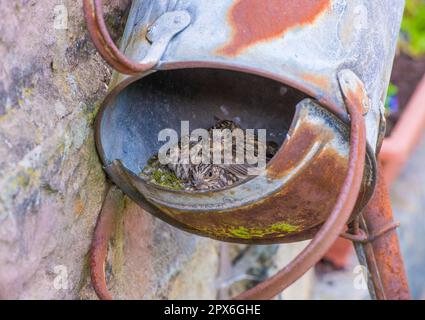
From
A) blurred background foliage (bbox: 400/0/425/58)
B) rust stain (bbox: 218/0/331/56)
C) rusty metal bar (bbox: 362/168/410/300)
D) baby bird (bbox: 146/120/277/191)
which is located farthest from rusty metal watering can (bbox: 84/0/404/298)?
blurred background foliage (bbox: 400/0/425/58)

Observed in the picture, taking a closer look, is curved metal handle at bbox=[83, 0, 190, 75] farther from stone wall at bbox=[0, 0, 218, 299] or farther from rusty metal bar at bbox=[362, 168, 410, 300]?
rusty metal bar at bbox=[362, 168, 410, 300]

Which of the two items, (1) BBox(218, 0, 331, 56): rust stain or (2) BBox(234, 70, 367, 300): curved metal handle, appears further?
(1) BBox(218, 0, 331, 56): rust stain

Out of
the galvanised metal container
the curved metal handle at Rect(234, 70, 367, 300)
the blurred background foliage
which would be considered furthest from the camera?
the blurred background foliage

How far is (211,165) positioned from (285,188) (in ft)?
1.18

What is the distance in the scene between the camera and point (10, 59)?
1149 mm

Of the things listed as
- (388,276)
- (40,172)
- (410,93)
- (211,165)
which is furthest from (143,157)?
(410,93)

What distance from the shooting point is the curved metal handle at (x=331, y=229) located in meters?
1.12

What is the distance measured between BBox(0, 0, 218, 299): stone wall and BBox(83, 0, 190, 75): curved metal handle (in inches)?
5.1

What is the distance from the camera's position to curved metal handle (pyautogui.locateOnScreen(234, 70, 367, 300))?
112 centimetres

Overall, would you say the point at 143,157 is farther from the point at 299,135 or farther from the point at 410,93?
the point at 410,93

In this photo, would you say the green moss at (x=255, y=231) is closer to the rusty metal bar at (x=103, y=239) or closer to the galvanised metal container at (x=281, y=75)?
the galvanised metal container at (x=281, y=75)

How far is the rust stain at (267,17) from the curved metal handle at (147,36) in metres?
0.10

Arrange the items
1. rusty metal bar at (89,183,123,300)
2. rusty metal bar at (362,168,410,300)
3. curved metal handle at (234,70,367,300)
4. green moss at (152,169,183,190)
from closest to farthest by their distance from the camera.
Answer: curved metal handle at (234,70,367,300) < rusty metal bar at (89,183,123,300) < green moss at (152,169,183,190) < rusty metal bar at (362,168,410,300)

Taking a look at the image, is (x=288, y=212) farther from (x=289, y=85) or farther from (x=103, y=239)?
(x=103, y=239)
